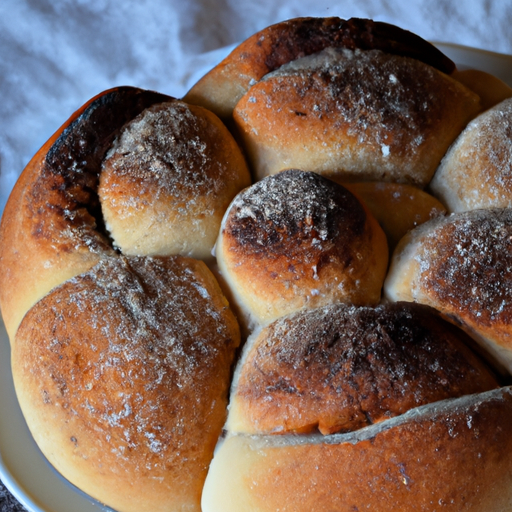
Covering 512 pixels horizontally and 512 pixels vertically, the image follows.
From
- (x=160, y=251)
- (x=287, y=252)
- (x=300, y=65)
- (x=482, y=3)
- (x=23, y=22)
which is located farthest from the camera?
(x=482, y=3)

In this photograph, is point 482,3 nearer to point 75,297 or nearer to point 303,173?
point 303,173

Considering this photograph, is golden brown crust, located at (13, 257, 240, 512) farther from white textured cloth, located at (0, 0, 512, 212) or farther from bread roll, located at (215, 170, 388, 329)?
white textured cloth, located at (0, 0, 512, 212)

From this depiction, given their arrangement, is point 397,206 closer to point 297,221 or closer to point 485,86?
point 297,221

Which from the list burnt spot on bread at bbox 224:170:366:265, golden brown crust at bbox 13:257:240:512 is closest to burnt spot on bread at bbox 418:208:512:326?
burnt spot on bread at bbox 224:170:366:265

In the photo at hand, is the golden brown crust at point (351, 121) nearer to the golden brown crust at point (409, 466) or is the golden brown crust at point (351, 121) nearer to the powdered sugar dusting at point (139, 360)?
the powdered sugar dusting at point (139, 360)

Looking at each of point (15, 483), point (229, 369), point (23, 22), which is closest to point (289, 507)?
point (229, 369)

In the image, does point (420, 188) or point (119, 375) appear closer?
point (119, 375)
